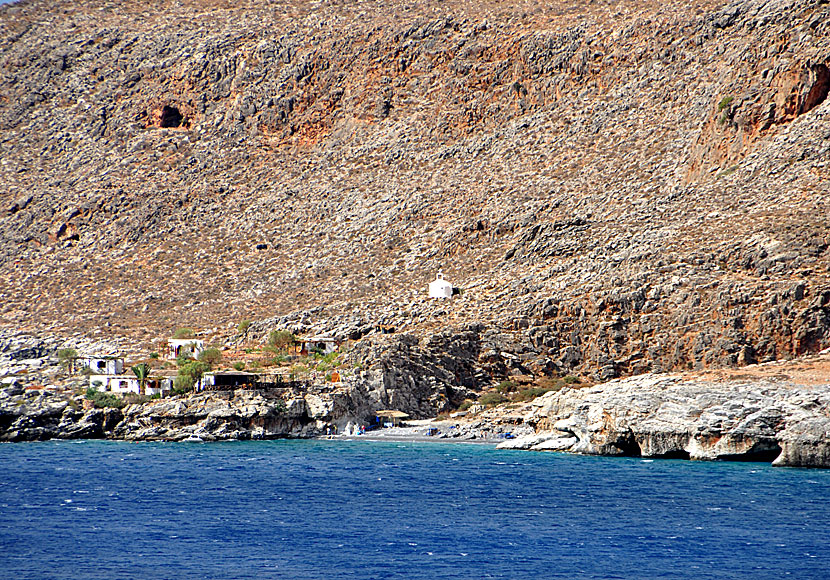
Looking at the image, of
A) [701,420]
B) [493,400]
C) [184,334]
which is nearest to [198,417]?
[184,334]

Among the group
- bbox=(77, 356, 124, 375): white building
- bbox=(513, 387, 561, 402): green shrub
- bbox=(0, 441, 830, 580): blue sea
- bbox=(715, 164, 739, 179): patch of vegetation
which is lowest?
bbox=(0, 441, 830, 580): blue sea

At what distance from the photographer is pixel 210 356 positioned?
7681cm

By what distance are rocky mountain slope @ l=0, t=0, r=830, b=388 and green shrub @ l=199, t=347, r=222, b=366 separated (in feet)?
21.3

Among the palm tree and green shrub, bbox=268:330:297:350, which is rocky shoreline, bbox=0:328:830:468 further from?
green shrub, bbox=268:330:297:350

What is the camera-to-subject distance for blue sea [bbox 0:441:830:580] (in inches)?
1396

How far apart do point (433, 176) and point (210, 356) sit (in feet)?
97.9

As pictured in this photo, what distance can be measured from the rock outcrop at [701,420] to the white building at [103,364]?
104 ft

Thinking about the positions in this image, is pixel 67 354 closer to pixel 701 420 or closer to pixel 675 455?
pixel 675 455

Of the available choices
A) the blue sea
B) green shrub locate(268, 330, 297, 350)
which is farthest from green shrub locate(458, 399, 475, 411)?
green shrub locate(268, 330, 297, 350)

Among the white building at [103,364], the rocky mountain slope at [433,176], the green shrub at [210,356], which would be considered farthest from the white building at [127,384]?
the rocky mountain slope at [433,176]

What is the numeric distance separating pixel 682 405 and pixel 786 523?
16389 mm

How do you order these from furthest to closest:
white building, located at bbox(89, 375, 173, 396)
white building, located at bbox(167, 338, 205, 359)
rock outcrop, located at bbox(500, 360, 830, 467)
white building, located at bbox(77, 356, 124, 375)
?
white building, located at bbox(167, 338, 205, 359) → white building, located at bbox(77, 356, 124, 375) → white building, located at bbox(89, 375, 173, 396) → rock outcrop, located at bbox(500, 360, 830, 467)

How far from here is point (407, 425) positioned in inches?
2795

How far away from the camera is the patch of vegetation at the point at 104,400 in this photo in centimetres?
7269
